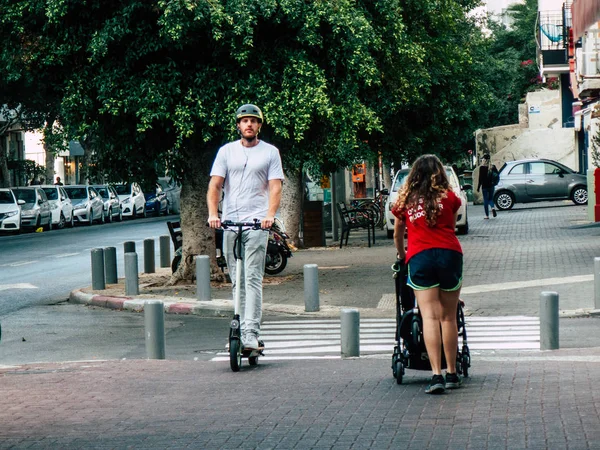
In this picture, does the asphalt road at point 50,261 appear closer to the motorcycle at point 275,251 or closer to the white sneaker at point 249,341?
the motorcycle at point 275,251

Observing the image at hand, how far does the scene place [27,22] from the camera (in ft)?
56.6

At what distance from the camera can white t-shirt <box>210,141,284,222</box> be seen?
962cm

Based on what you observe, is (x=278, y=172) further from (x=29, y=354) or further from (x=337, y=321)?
(x=337, y=321)

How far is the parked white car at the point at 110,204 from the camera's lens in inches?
1997

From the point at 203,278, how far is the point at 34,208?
26901 millimetres

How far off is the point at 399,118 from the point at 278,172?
25.1 meters

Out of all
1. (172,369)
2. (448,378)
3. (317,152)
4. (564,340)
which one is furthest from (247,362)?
(317,152)

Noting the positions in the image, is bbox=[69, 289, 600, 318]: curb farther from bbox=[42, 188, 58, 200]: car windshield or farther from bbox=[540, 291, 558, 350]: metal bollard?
bbox=[42, 188, 58, 200]: car windshield

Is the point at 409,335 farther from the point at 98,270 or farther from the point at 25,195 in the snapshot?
the point at 25,195

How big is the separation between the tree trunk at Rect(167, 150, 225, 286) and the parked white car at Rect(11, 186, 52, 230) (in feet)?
77.4

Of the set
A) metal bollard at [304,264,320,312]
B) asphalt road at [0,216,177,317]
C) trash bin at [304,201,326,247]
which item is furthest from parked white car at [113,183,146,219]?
metal bollard at [304,264,320,312]

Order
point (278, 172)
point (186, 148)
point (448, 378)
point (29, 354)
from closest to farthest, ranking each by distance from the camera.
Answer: point (448, 378) < point (278, 172) < point (29, 354) < point (186, 148)

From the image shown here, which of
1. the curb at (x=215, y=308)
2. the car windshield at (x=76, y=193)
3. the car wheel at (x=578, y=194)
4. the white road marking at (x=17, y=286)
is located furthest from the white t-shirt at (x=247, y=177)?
the car windshield at (x=76, y=193)

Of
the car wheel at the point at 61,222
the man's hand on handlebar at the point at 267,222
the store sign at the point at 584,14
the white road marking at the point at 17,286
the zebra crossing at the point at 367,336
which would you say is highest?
the store sign at the point at 584,14
